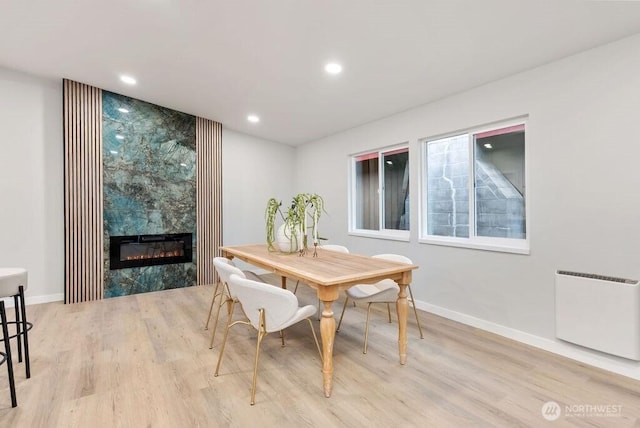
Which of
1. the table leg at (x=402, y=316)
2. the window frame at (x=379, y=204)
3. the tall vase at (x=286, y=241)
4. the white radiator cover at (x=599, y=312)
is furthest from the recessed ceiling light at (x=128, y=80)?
the white radiator cover at (x=599, y=312)

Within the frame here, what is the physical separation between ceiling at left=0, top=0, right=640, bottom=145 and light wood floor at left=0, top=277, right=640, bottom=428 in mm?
2441

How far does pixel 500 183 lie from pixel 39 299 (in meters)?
5.68

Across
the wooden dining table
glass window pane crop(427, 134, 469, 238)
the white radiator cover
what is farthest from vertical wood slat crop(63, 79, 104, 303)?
the white radiator cover

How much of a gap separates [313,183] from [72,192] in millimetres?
3504

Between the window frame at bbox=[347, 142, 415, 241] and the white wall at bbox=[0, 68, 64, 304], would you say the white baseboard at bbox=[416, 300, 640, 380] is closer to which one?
the window frame at bbox=[347, 142, 415, 241]

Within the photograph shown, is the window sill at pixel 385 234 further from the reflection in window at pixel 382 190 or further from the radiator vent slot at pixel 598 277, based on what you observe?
the radiator vent slot at pixel 598 277

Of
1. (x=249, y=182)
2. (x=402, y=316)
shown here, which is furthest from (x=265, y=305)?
(x=249, y=182)

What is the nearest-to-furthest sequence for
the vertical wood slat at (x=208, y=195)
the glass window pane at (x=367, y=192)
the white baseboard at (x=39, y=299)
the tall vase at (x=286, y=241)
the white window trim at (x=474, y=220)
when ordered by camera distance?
the white window trim at (x=474, y=220), the tall vase at (x=286, y=241), the white baseboard at (x=39, y=299), the glass window pane at (x=367, y=192), the vertical wood slat at (x=208, y=195)

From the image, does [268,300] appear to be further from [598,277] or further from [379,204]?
[379,204]

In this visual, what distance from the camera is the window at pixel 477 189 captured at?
290 centimetres

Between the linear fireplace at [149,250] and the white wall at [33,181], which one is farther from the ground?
the white wall at [33,181]

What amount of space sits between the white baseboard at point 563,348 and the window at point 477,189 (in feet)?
2.44

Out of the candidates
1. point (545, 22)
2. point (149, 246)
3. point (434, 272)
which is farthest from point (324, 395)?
point (149, 246)

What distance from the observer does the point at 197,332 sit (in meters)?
3.00
